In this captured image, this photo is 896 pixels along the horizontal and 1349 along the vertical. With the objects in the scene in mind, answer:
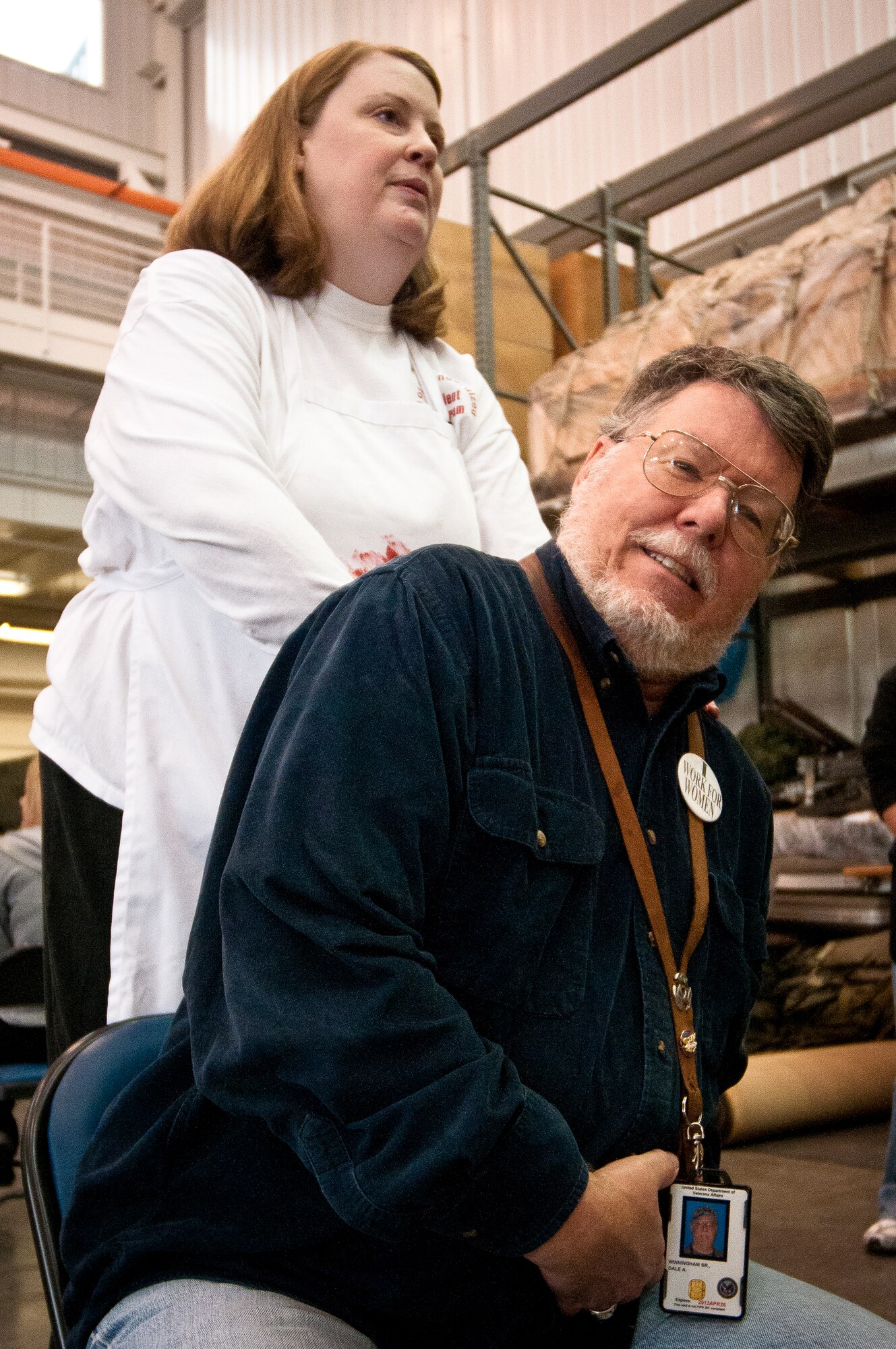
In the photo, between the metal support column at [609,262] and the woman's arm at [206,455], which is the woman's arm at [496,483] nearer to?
the woman's arm at [206,455]

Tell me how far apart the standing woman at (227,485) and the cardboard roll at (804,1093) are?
363 cm

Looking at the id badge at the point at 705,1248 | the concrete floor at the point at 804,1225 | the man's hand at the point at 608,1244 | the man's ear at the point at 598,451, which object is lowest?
the concrete floor at the point at 804,1225

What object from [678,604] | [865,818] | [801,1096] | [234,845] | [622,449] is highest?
[622,449]

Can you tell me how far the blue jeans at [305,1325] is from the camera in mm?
870

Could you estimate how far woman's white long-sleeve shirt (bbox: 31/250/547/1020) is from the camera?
3.98 feet

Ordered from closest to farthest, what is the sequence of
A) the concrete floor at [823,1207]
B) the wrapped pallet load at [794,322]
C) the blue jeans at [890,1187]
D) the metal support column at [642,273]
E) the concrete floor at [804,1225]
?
the concrete floor at [804,1225] → the concrete floor at [823,1207] → the blue jeans at [890,1187] → the wrapped pallet load at [794,322] → the metal support column at [642,273]

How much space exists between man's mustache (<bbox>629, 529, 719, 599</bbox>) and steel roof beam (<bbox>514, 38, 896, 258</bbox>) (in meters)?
4.85

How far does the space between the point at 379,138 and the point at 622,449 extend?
481 mm

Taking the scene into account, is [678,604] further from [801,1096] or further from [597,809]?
[801,1096]

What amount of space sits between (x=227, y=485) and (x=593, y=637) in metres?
0.38

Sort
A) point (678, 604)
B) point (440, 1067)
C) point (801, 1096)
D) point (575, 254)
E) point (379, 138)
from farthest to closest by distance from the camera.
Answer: point (575, 254)
point (801, 1096)
point (379, 138)
point (678, 604)
point (440, 1067)

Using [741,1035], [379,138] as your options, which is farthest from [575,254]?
[741,1035]

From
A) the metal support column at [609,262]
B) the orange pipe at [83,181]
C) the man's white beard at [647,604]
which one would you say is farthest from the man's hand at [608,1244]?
the orange pipe at [83,181]

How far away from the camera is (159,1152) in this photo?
3.19ft
